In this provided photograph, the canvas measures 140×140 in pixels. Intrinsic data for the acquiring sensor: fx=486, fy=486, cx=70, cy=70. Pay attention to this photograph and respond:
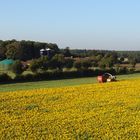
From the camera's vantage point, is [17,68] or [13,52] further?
[13,52]

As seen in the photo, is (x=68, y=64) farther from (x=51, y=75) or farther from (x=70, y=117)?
(x=70, y=117)

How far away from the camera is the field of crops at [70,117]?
1446cm

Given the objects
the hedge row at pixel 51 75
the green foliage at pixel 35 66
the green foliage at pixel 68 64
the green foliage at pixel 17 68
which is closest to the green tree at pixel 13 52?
the green foliage at pixel 68 64

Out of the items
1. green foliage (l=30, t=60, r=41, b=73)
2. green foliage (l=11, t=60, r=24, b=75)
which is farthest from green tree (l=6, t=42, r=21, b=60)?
green foliage (l=11, t=60, r=24, b=75)

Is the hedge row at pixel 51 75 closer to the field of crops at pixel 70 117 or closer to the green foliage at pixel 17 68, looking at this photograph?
the green foliage at pixel 17 68

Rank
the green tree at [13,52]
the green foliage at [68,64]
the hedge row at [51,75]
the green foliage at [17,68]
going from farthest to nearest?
the green tree at [13,52] < the green foliage at [68,64] < the green foliage at [17,68] < the hedge row at [51,75]

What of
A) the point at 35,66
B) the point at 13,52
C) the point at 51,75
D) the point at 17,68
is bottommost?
the point at 51,75

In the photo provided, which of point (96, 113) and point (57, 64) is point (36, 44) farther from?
point (96, 113)

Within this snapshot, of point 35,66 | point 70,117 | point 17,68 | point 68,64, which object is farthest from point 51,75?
point 70,117

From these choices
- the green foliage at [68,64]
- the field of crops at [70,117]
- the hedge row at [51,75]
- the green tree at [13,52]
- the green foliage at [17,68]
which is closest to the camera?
the field of crops at [70,117]

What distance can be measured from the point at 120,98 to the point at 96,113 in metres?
5.94

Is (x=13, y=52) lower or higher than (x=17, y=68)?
higher

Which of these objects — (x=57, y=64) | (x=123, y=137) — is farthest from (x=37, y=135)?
(x=57, y=64)

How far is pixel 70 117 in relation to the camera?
59.5ft
